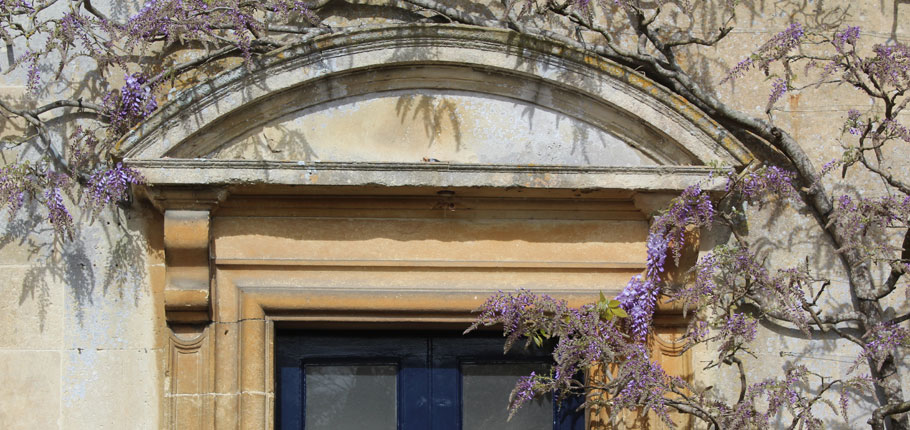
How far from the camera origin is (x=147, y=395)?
4402 millimetres

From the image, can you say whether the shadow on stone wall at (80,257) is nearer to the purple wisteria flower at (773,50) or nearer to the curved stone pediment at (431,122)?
the curved stone pediment at (431,122)

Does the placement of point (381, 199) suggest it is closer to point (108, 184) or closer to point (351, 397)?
point (351, 397)

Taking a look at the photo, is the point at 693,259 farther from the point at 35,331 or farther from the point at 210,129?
the point at 35,331

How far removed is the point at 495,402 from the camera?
15.4 ft

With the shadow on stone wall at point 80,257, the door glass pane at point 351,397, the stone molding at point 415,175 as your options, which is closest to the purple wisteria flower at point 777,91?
the stone molding at point 415,175

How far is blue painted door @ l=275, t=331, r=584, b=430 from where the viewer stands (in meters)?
4.62

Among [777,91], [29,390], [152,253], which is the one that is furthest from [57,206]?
[777,91]

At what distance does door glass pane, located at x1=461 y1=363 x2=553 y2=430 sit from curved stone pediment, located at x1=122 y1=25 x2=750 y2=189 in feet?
2.48

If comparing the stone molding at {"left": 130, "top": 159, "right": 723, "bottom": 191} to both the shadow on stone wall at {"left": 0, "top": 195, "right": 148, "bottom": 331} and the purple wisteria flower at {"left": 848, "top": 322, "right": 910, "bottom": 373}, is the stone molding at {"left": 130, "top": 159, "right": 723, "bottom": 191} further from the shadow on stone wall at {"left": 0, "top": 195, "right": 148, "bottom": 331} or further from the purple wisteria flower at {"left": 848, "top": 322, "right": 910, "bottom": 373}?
the purple wisteria flower at {"left": 848, "top": 322, "right": 910, "bottom": 373}

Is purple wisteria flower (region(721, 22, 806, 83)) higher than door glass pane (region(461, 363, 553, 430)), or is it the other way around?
purple wisteria flower (region(721, 22, 806, 83))

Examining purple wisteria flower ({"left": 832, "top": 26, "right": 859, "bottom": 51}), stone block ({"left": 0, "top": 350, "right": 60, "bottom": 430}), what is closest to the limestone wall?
stone block ({"left": 0, "top": 350, "right": 60, "bottom": 430})

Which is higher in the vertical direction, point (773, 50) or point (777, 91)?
point (773, 50)

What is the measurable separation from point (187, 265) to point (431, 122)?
39.8 inches

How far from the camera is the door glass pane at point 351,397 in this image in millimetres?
4629
